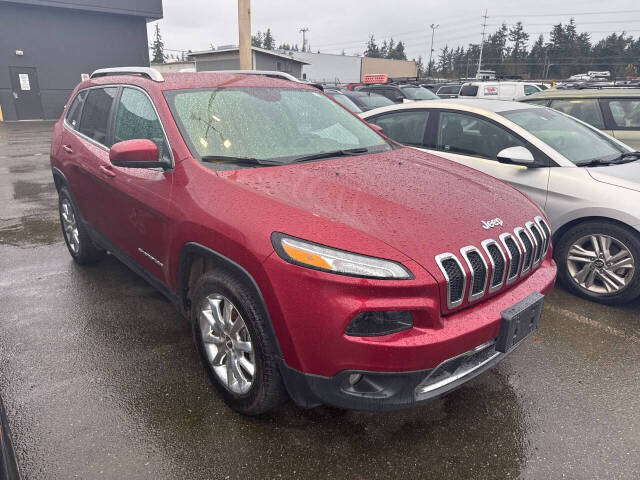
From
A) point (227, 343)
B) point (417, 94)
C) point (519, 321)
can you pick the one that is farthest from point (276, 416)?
point (417, 94)

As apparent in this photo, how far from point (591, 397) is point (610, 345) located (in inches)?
28.2

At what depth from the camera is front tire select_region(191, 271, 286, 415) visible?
82.6 inches

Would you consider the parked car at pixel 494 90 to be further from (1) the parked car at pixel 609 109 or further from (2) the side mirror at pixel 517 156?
(2) the side mirror at pixel 517 156

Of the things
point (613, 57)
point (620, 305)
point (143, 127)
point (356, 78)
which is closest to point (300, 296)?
point (143, 127)

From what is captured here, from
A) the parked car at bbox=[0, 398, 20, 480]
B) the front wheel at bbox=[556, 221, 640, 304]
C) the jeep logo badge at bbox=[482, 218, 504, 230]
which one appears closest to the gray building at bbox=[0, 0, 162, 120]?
the front wheel at bbox=[556, 221, 640, 304]

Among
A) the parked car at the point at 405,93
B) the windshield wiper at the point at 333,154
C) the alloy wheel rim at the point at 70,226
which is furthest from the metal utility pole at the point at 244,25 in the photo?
the parked car at the point at 405,93

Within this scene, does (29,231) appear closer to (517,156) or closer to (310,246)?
(310,246)

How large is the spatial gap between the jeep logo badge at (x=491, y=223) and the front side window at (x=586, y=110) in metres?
5.08

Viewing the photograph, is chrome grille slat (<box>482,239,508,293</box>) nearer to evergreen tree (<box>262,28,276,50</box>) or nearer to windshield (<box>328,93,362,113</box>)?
windshield (<box>328,93,362,113</box>)

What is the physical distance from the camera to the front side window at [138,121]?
275 centimetres

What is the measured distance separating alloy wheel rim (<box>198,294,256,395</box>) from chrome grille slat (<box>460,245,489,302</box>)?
104 cm

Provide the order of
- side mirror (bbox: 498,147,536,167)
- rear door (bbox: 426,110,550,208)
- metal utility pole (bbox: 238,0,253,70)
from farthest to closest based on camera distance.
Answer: metal utility pole (bbox: 238,0,253,70)
rear door (bbox: 426,110,550,208)
side mirror (bbox: 498,147,536,167)

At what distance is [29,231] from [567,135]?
5.91 m

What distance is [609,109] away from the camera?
20.5 ft
